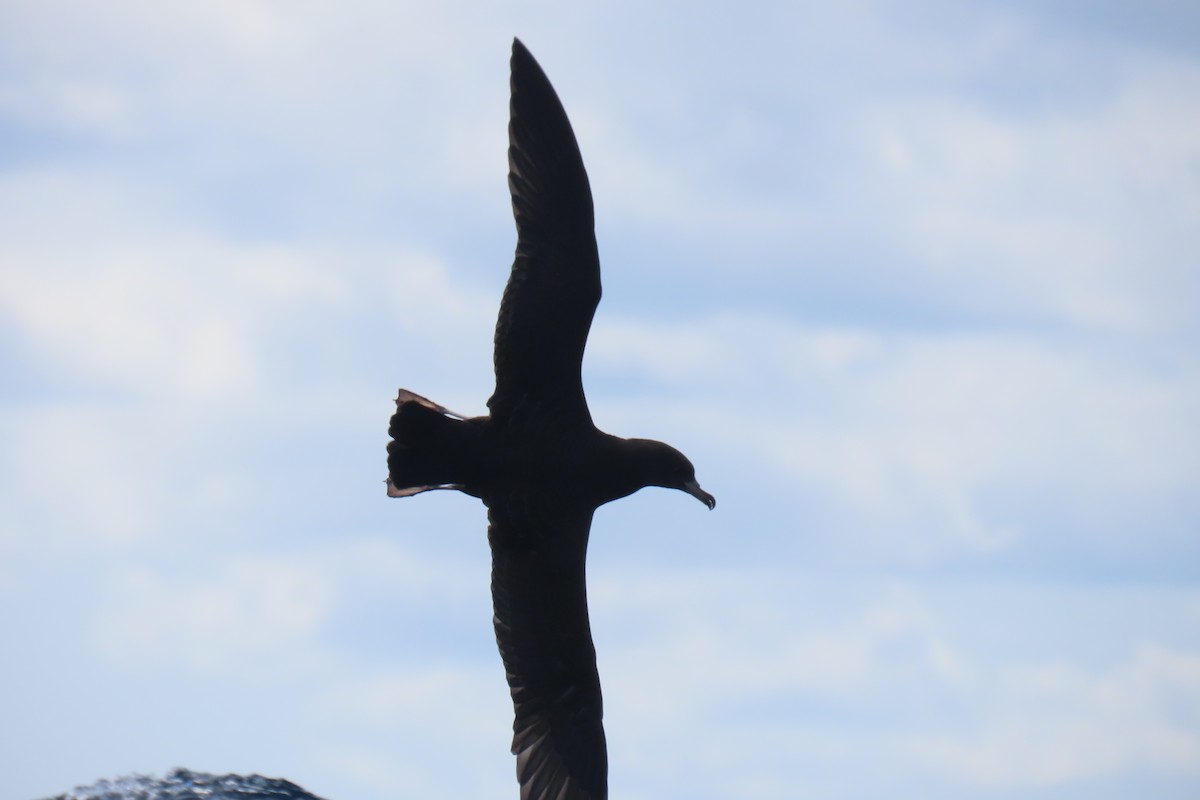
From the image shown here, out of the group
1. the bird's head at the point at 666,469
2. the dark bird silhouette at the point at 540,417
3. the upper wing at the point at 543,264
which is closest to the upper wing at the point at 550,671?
the dark bird silhouette at the point at 540,417

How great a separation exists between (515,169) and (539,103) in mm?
416

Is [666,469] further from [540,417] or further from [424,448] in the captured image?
[424,448]

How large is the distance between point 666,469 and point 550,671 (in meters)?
1.59

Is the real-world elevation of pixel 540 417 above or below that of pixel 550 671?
above

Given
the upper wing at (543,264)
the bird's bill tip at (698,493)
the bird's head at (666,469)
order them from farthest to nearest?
the bird's bill tip at (698,493)
the bird's head at (666,469)
the upper wing at (543,264)

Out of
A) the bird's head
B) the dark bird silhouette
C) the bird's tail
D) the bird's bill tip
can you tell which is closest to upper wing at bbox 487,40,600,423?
the dark bird silhouette

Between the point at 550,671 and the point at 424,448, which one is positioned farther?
the point at 550,671

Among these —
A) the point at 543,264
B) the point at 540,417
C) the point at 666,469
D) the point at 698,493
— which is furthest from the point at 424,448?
the point at 698,493

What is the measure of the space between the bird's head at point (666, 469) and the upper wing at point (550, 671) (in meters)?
0.61

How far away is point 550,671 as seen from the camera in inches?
338

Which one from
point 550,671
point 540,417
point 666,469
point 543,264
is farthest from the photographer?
point 550,671

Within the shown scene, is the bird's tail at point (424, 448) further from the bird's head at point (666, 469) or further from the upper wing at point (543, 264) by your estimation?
the bird's head at point (666, 469)

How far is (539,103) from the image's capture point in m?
7.73

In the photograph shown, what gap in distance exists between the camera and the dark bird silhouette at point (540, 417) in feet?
25.0
